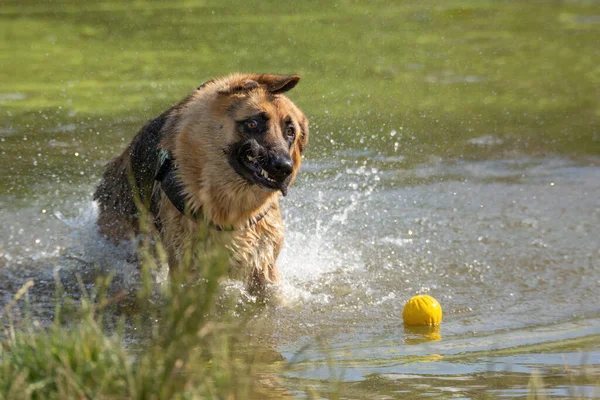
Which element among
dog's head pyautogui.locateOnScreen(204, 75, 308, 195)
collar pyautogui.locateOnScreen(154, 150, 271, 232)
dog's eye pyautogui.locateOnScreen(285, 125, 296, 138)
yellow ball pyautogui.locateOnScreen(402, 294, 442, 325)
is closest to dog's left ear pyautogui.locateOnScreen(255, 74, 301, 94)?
dog's head pyautogui.locateOnScreen(204, 75, 308, 195)

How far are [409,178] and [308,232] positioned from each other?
1684 mm

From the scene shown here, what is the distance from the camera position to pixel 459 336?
214 inches

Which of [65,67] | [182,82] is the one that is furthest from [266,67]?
[65,67]

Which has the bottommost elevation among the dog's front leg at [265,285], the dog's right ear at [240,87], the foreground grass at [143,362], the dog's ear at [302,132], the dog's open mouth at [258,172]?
the dog's front leg at [265,285]

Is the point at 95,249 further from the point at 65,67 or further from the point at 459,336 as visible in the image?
the point at 65,67

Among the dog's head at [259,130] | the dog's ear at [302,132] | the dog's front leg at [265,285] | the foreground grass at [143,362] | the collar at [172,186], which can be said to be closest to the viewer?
the foreground grass at [143,362]

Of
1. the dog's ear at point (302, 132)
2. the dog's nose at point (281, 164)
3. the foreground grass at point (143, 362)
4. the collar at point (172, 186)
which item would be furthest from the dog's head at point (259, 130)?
the foreground grass at point (143, 362)

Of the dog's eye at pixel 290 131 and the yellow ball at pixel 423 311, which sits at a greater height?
the dog's eye at pixel 290 131

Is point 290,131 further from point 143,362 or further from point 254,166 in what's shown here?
point 143,362

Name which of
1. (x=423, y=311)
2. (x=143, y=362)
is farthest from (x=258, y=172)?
(x=143, y=362)

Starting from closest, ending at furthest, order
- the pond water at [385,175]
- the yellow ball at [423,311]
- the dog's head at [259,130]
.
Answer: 1. the pond water at [385,175]
2. the dog's head at [259,130]
3. the yellow ball at [423,311]

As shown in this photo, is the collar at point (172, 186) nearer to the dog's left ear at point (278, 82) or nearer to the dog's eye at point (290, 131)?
the dog's eye at point (290, 131)

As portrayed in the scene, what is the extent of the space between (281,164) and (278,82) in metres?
0.65

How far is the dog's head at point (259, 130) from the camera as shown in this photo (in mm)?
5434
